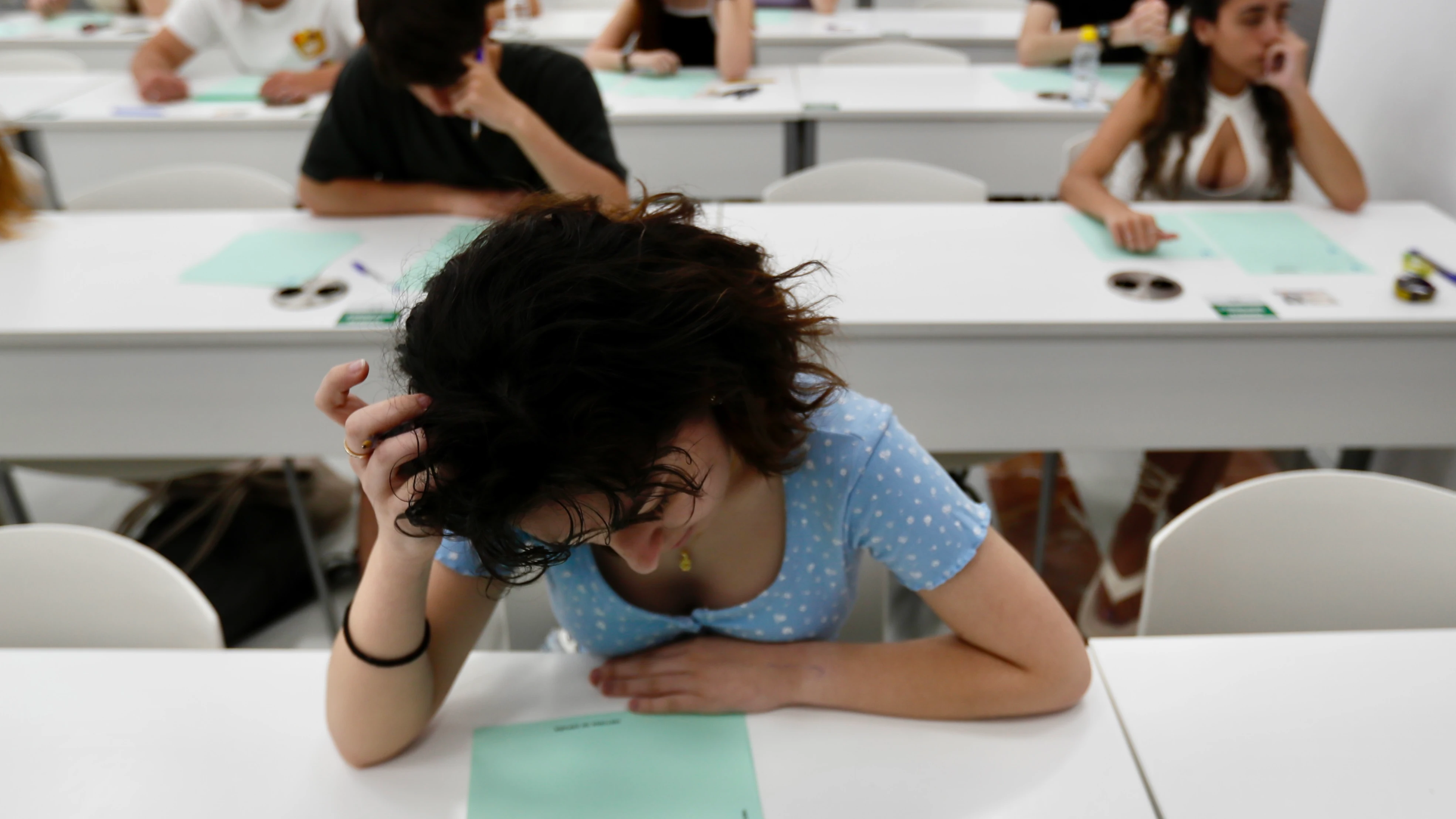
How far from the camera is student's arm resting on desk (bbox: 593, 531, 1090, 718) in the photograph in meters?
0.85

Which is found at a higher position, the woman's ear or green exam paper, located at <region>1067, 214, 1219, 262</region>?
the woman's ear

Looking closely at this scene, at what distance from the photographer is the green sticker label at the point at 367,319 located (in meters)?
1.62

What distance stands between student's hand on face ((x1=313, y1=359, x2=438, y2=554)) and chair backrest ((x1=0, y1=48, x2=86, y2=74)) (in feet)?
11.7

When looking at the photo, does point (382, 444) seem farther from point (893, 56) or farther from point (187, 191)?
point (893, 56)

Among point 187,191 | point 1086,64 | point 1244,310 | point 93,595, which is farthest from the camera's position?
point 1086,64

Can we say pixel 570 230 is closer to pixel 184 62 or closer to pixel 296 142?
pixel 296 142

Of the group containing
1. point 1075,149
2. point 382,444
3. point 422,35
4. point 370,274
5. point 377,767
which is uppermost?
point 422,35

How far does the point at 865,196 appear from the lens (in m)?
2.19

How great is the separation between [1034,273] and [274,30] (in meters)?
2.66

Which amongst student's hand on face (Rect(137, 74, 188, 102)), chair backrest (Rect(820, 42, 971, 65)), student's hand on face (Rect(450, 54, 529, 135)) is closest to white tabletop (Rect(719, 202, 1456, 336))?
student's hand on face (Rect(450, 54, 529, 135))

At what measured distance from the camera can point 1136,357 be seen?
1.62m

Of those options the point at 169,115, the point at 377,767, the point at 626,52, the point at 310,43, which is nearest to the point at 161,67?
the point at 169,115

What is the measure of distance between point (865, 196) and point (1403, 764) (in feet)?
5.30

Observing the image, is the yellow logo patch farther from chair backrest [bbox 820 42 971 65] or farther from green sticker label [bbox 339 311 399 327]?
green sticker label [bbox 339 311 399 327]
